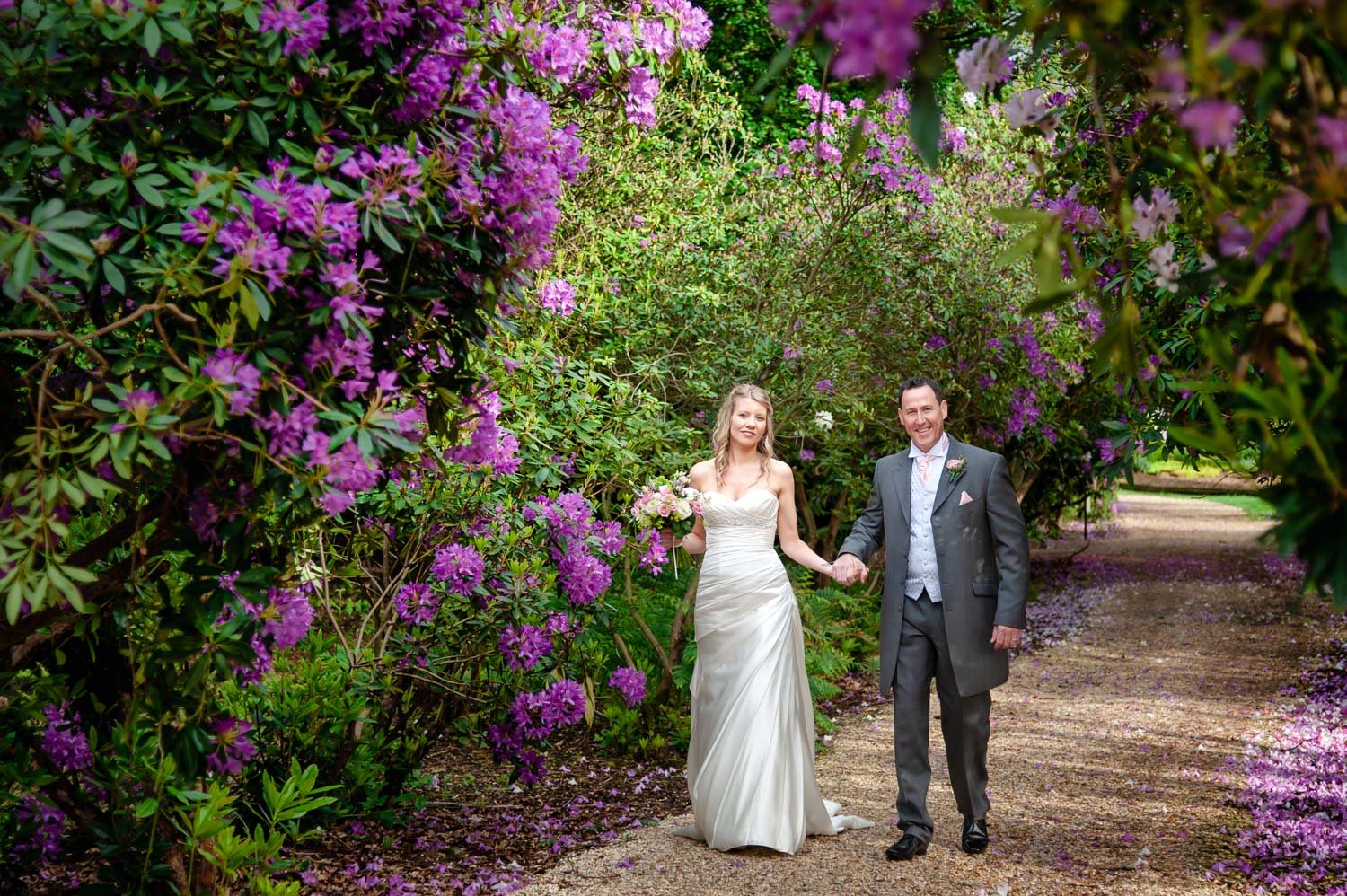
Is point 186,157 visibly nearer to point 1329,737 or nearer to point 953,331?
point 1329,737

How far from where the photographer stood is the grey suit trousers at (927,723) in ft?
16.6

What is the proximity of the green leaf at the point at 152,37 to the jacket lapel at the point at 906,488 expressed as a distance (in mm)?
3761

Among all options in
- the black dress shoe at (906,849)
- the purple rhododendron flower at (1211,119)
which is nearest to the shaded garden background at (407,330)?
the purple rhododendron flower at (1211,119)

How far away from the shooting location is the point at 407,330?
276 centimetres

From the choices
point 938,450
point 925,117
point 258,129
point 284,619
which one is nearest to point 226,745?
point 284,619

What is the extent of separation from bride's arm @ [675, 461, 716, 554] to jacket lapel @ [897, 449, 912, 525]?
3.19ft

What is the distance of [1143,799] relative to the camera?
6031 mm

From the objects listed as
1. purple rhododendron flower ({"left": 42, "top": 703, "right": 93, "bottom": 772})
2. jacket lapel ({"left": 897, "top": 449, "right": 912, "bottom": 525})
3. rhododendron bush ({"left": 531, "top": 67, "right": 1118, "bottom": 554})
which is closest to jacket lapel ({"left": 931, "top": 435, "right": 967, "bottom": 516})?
jacket lapel ({"left": 897, "top": 449, "right": 912, "bottom": 525})

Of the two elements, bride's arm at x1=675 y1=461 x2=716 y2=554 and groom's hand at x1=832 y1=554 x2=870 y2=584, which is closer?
groom's hand at x1=832 y1=554 x2=870 y2=584

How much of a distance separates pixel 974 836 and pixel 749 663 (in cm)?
124

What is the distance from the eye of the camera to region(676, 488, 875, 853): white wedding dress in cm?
511

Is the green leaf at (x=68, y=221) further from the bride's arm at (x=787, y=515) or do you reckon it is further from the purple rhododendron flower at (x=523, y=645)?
the bride's arm at (x=787, y=515)

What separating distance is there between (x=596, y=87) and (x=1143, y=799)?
4.56m

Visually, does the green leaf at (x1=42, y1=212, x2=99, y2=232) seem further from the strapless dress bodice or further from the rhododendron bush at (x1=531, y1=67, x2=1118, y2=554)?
the strapless dress bodice
